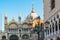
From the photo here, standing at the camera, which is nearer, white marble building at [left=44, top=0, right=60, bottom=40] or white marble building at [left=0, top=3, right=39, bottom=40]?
white marble building at [left=44, top=0, right=60, bottom=40]

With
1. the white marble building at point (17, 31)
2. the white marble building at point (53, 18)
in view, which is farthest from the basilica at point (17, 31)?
the white marble building at point (53, 18)

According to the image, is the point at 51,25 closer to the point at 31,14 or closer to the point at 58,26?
the point at 58,26

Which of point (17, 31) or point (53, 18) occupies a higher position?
point (53, 18)

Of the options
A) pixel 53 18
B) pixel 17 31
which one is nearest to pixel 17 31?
pixel 17 31

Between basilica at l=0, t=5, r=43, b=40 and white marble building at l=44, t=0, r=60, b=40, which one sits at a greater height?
white marble building at l=44, t=0, r=60, b=40

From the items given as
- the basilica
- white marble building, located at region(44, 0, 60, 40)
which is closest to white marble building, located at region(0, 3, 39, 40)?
the basilica

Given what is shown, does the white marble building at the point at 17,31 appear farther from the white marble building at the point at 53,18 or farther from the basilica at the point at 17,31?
the white marble building at the point at 53,18

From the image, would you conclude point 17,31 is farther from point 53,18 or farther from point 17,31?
point 53,18

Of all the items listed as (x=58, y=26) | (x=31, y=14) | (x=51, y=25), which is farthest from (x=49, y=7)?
(x=31, y=14)

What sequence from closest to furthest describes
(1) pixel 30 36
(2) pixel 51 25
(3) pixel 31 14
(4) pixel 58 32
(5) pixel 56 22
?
(4) pixel 58 32 < (5) pixel 56 22 < (2) pixel 51 25 < (1) pixel 30 36 < (3) pixel 31 14

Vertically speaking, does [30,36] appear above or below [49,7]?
below

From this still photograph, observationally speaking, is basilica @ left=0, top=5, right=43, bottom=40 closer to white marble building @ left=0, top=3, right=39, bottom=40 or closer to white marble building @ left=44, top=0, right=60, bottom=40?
white marble building @ left=0, top=3, right=39, bottom=40

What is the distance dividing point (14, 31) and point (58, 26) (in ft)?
200

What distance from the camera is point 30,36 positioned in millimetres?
82250
